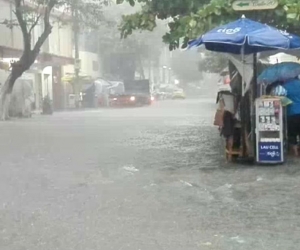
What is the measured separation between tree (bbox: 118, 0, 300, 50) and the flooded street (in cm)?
234

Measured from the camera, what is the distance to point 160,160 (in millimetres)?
13758

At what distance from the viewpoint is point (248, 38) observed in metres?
11.6

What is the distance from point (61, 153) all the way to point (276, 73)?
459 cm

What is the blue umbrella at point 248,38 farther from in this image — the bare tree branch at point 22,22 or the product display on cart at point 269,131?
the bare tree branch at point 22,22

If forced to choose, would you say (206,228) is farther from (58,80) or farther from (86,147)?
(58,80)

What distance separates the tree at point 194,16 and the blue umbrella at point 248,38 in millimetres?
643

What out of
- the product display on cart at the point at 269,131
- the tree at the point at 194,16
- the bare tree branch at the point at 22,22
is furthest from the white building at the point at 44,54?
the product display on cart at the point at 269,131

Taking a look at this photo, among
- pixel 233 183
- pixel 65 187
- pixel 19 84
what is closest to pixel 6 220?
pixel 65 187

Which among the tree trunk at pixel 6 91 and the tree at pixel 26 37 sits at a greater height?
the tree at pixel 26 37

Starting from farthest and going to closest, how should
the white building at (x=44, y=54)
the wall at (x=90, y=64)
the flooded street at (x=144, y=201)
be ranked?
the wall at (x=90, y=64) < the white building at (x=44, y=54) < the flooded street at (x=144, y=201)

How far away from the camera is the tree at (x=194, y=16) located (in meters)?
12.8

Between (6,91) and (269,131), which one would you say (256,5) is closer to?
(269,131)

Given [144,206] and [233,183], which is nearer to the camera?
[144,206]

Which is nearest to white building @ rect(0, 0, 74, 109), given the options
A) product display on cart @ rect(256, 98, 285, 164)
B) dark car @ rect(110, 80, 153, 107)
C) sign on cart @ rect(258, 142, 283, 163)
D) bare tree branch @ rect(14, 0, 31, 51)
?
dark car @ rect(110, 80, 153, 107)
